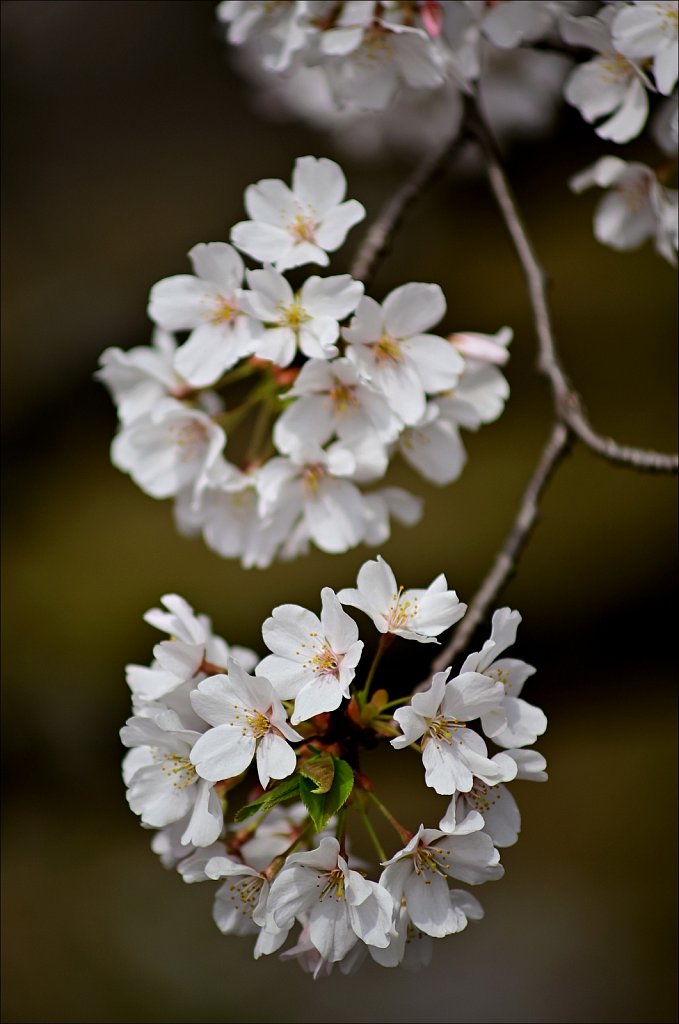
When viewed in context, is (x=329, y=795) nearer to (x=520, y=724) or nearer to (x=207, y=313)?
(x=520, y=724)

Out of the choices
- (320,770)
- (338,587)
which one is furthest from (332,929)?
(338,587)

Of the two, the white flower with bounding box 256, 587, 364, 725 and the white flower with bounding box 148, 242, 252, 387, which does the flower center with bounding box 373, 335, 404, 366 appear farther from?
the white flower with bounding box 256, 587, 364, 725

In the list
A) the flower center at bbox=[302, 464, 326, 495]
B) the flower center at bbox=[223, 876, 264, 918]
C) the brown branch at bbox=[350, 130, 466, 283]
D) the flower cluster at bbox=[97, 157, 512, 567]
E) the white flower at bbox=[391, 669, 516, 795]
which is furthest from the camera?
the brown branch at bbox=[350, 130, 466, 283]

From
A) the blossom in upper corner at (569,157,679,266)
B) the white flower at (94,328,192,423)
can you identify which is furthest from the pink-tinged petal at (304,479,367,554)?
the blossom in upper corner at (569,157,679,266)

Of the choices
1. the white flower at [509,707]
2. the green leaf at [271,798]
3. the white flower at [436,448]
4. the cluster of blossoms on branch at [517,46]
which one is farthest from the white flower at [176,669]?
the cluster of blossoms on branch at [517,46]

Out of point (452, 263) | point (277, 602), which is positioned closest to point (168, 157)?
point (452, 263)

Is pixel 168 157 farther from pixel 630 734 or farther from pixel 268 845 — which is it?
pixel 268 845

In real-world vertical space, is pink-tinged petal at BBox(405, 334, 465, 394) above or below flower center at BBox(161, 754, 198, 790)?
above
